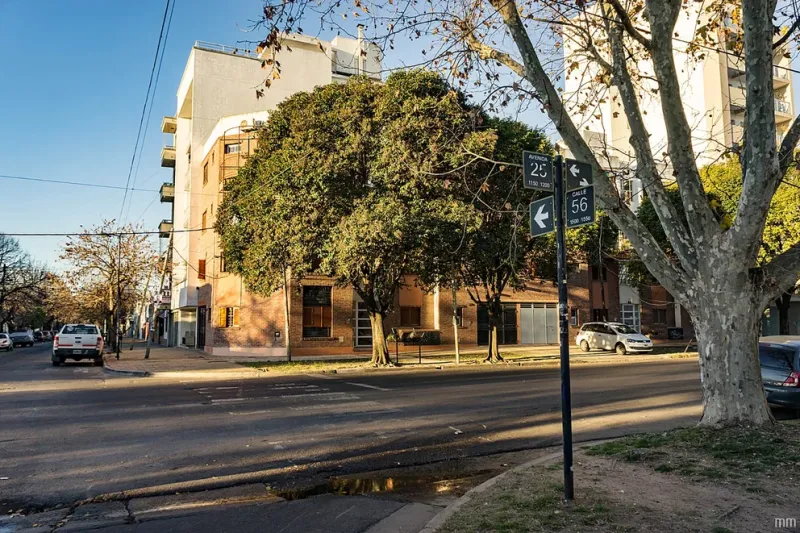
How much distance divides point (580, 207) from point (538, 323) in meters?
34.0

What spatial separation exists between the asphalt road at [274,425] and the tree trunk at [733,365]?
89.4 inches

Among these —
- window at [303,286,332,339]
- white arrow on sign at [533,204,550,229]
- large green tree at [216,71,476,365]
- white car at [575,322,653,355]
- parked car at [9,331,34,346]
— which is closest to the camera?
white arrow on sign at [533,204,550,229]

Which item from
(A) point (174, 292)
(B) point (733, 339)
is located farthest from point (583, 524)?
(A) point (174, 292)

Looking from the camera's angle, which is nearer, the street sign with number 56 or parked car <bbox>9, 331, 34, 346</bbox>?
the street sign with number 56

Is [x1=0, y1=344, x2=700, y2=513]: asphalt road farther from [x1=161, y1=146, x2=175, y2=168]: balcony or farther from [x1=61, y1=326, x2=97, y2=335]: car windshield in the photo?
[x1=161, y1=146, x2=175, y2=168]: balcony

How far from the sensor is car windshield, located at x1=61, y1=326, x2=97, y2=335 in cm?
2553

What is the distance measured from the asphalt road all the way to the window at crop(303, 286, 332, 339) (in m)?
12.5

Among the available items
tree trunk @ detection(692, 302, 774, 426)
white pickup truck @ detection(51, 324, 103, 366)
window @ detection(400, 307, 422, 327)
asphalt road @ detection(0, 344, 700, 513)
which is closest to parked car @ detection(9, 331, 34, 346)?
white pickup truck @ detection(51, 324, 103, 366)

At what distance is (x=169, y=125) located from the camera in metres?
53.5

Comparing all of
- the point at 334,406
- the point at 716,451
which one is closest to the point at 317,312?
the point at 334,406

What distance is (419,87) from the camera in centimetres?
2016

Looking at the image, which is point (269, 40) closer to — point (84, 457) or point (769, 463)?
point (84, 457)

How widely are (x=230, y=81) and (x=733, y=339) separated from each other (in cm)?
3899

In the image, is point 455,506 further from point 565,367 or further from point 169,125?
point 169,125
